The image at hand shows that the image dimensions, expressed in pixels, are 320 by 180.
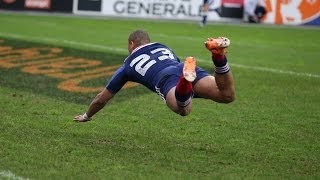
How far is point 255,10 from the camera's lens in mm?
29656

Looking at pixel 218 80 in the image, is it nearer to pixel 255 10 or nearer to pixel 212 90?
pixel 212 90

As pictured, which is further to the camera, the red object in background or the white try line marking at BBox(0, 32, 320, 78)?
the red object in background

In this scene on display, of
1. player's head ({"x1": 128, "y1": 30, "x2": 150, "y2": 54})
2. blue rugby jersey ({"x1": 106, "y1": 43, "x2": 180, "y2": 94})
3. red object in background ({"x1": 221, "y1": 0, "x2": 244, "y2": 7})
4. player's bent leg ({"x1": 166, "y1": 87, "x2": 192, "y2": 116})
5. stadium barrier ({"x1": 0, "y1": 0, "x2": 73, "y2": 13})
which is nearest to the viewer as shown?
player's bent leg ({"x1": 166, "y1": 87, "x2": 192, "y2": 116})

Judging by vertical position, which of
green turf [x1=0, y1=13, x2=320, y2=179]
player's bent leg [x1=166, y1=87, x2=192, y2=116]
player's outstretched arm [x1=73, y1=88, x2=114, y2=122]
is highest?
player's bent leg [x1=166, y1=87, x2=192, y2=116]

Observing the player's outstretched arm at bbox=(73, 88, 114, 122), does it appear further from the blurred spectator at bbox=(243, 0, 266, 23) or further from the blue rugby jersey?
the blurred spectator at bbox=(243, 0, 266, 23)

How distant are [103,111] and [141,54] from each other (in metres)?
2.25

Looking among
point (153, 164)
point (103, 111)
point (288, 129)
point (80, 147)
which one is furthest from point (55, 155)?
point (288, 129)

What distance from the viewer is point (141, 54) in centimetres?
791

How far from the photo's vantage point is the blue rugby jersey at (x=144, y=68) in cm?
777

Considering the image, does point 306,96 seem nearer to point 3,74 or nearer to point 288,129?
point 288,129

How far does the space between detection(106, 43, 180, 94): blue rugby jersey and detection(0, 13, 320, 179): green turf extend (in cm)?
79

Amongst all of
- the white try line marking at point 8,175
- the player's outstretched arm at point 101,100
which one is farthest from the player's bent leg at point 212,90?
the white try line marking at point 8,175

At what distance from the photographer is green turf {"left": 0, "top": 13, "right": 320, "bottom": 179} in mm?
6715

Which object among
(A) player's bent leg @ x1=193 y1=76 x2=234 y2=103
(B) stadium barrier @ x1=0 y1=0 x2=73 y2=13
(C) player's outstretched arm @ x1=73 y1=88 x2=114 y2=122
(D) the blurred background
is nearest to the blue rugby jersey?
(C) player's outstretched arm @ x1=73 y1=88 x2=114 y2=122
